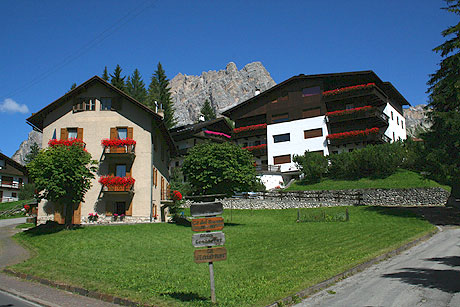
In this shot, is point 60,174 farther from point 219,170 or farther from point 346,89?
point 346,89

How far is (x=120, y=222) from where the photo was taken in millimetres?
32312

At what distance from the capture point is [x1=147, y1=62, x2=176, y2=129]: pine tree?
79.7 m

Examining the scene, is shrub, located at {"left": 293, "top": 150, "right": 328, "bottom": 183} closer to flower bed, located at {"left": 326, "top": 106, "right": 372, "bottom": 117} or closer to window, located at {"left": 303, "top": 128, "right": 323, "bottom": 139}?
window, located at {"left": 303, "top": 128, "right": 323, "bottom": 139}

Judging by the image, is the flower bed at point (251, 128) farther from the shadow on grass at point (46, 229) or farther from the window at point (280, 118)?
the shadow on grass at point (46, 229)

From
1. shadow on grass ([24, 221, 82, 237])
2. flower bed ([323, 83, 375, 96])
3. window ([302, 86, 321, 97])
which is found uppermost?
window ([302, 86, 321, 97])

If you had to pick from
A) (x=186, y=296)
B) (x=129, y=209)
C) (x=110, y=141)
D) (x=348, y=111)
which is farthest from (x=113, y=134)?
(x=348, y=111)

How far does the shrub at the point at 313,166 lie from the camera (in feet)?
160

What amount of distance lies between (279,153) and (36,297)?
47289 millimetres

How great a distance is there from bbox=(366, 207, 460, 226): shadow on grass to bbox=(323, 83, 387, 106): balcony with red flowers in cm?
2145

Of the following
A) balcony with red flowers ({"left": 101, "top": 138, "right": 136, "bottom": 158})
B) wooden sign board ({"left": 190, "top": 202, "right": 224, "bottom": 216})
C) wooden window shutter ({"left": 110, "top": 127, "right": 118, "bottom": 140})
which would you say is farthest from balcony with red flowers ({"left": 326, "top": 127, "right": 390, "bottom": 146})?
wooden sign board ({"left": 190, "top": 202, "right": 224, "bottom": 216})

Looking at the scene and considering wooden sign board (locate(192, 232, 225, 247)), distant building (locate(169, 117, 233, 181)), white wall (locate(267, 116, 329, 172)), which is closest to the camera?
wooden sign board (locate(192, 232, 225, 247))

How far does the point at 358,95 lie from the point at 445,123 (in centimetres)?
2481

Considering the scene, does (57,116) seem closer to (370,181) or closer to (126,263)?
(126,263)

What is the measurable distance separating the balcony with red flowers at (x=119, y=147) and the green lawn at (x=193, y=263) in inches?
264
